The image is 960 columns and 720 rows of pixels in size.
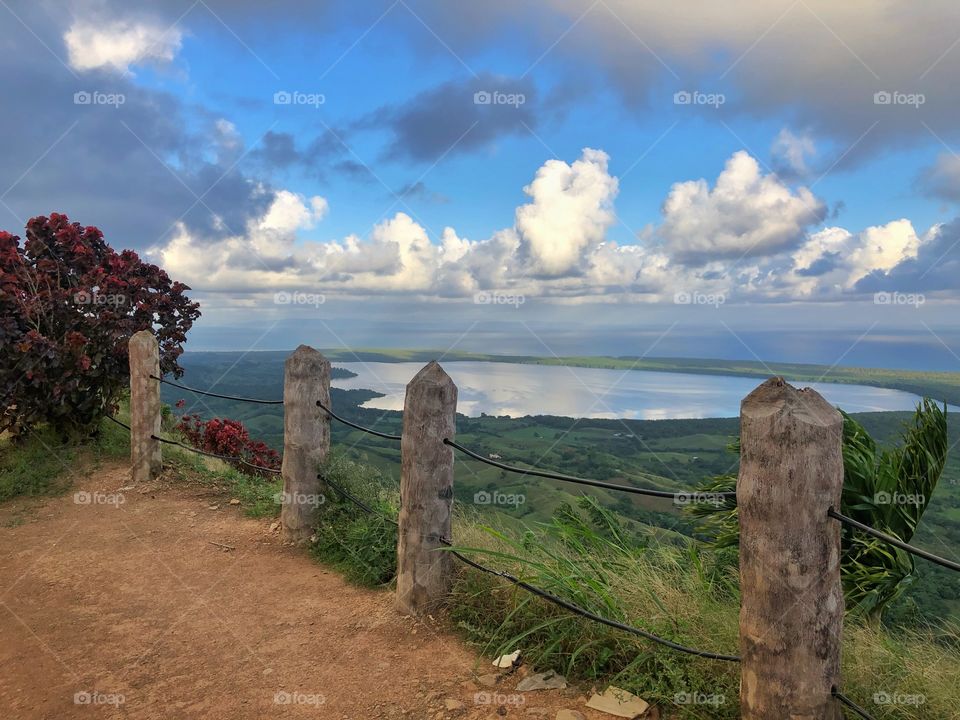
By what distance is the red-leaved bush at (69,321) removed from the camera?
8555mm

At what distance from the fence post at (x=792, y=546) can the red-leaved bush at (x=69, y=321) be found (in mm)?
8449

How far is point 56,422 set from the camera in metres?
9.01

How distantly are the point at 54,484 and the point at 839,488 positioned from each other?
333 inches

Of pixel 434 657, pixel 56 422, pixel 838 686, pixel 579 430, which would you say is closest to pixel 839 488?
pixel 838 686

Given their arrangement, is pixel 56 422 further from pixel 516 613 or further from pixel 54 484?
pixel 516 613
